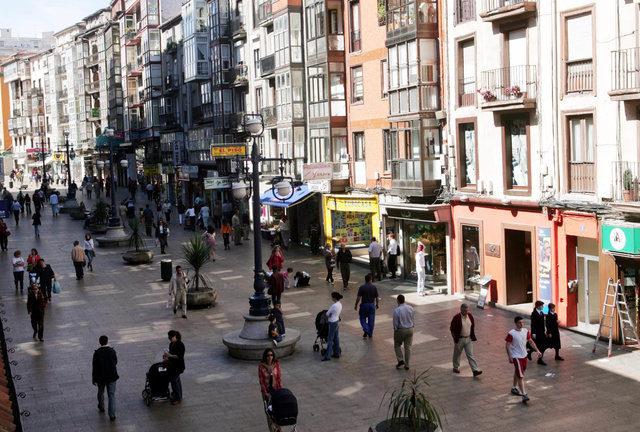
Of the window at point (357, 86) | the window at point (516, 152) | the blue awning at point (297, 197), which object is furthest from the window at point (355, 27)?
the window at point (516, 152)

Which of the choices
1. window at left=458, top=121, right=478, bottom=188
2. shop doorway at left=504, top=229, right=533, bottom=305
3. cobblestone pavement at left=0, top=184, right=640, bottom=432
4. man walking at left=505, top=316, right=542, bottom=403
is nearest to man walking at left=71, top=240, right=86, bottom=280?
cobblestone pavement at left=0, top=184, right=640, bottom=432

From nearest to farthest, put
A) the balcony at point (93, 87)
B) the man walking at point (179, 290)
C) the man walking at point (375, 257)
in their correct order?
the man walking at point (179, 290), the man walking at point (375, 257), the balcony at point (93, 87)

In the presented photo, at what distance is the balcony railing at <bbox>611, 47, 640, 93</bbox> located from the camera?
18.2m

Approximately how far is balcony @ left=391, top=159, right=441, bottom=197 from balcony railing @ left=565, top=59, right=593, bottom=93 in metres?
7.34

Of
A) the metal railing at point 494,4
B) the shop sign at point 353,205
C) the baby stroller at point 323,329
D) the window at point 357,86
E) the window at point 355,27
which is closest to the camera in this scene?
the baby stroller at point 323,329

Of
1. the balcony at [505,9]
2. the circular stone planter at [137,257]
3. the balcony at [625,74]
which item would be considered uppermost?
the balcony at [505,9]

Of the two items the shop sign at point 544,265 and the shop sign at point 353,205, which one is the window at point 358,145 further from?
the shop sign at point 544,265

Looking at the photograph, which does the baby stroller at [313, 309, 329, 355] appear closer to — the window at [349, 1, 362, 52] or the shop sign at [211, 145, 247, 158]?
the shop sign at [211, 145, 247, 158]

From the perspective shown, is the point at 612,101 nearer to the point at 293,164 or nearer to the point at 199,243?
the point at 199,243

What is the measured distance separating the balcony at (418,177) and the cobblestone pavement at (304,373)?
3503mm

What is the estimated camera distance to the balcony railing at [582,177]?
20.3m

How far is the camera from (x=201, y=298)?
80.4 ft

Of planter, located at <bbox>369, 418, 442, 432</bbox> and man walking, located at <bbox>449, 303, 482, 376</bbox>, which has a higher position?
planter, located at <bbox>369, 418, 442, 432</bbox>

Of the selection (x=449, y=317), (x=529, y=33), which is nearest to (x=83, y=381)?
(x=449, y=317)
